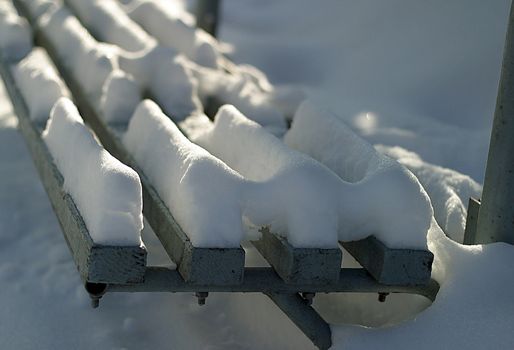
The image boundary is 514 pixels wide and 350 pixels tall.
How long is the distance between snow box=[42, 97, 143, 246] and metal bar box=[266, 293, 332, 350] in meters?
0.52

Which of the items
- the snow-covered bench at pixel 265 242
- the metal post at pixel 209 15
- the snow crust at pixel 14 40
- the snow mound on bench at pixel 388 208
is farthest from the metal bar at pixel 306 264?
the metal post at pixel 209 15

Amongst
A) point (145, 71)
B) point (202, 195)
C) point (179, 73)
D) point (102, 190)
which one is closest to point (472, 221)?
point (202, 195)

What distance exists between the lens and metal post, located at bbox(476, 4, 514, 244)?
2.49m

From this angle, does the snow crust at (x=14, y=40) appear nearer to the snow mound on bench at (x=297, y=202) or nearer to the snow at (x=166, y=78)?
the snow at (x=166, y=78)

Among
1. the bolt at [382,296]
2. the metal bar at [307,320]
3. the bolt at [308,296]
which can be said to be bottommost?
the metal bar at [307,320]

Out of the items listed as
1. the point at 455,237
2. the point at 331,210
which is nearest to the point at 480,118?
the point at 455,237

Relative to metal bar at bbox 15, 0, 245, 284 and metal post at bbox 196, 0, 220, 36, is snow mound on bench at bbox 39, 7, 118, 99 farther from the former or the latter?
metal post at bbox 196, 0, 220, 36

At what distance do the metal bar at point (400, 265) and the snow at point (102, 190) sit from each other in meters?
0.69

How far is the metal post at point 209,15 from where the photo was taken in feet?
22.4

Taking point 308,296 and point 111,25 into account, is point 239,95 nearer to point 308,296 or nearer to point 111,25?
point 111,25

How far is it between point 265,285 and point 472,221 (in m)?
0.81

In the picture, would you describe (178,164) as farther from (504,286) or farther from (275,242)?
(504,286)

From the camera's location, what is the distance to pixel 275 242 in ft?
7.77

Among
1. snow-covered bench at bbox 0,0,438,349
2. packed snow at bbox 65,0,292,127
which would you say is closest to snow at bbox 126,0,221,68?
packed snow at bbox 65,0,292,127
